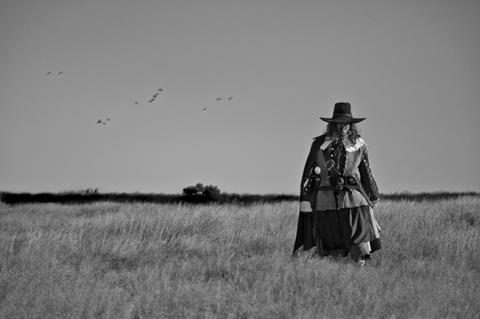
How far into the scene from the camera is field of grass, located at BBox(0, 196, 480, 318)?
6.25 meters

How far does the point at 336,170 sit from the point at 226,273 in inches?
87.4

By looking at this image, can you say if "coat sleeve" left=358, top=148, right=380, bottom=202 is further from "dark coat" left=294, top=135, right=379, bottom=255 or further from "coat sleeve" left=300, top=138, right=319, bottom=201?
"coat sleeve" left=300, top=138, right=319, bottom=201

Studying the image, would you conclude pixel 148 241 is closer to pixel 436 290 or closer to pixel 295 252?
pixel 295 252

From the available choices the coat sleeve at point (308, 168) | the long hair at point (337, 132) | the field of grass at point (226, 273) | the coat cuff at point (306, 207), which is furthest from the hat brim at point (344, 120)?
the field of grass at point (226, 273)

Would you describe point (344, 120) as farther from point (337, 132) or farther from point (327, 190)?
point (327, 190)

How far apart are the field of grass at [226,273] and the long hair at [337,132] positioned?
1775 mm

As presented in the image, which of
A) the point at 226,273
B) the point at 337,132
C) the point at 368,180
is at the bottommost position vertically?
the point at 226,273

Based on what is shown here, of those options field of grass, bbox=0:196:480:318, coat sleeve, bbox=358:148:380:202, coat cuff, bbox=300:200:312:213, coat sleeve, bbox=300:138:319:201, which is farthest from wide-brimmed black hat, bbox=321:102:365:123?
field of grass, bbox=0:196:480:318

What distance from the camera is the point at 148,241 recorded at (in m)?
11.3

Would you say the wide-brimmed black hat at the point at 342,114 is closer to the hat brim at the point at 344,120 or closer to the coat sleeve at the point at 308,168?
the hat brim at the point at 344,120

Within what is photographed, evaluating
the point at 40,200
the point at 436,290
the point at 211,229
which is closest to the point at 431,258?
the point at 436,290

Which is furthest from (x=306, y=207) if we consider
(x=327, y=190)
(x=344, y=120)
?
(x=344, y=120)

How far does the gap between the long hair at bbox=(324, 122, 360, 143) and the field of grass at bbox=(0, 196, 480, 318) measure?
1.78 m

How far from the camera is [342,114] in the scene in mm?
9406
